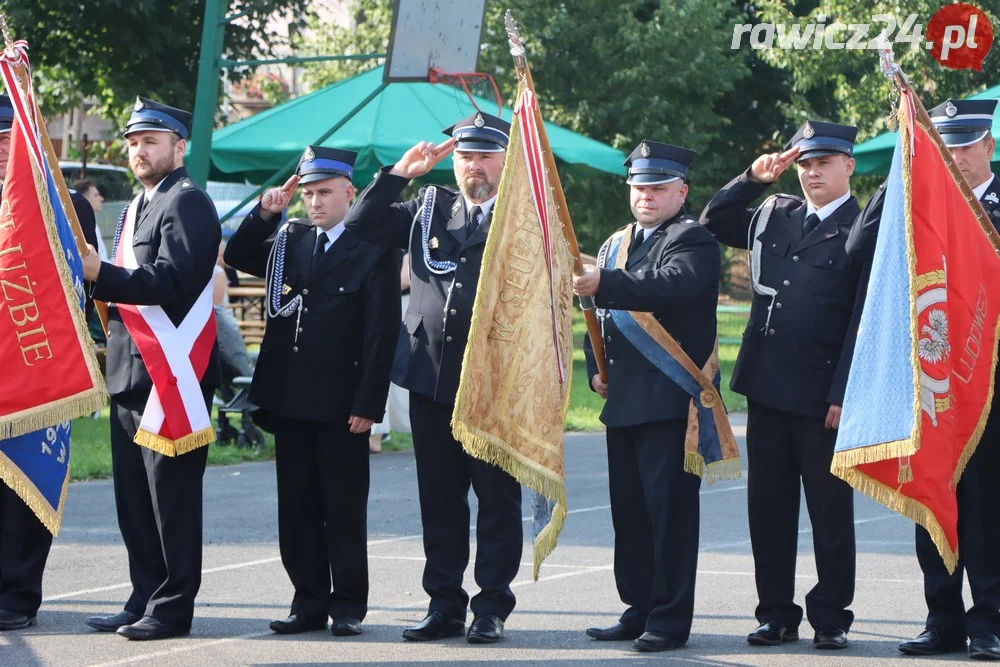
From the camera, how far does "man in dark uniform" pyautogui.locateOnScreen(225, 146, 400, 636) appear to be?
262 inches

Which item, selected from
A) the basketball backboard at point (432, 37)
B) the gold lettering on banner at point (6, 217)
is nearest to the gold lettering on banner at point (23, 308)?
the gold lettering on banner at point (6, 217)

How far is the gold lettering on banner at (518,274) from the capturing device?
20.0ft

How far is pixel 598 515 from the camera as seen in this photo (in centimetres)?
1027

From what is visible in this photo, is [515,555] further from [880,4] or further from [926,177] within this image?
[880,4]

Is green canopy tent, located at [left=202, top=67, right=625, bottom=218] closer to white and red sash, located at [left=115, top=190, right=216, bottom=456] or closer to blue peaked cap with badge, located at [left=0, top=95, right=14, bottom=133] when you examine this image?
blue peaked cap with badge, located at [left=0, top=95, right=14, bottom=133]

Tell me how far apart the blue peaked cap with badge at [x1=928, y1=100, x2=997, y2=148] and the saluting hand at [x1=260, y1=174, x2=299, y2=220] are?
9.03ft

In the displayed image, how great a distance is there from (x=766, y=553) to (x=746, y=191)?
154 centimetres

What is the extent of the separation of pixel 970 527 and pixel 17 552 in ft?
13.2

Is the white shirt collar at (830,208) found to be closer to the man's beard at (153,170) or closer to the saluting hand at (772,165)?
the saluting hand at (772,165)

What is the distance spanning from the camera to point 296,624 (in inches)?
261

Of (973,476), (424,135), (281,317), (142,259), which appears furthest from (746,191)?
(424,135)

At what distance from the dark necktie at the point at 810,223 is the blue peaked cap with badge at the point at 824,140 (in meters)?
0.25

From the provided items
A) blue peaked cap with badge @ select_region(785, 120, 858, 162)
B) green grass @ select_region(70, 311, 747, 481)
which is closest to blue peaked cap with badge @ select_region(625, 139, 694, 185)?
blue peaked cap with badge @ select_region(785, 120, 858, 162)

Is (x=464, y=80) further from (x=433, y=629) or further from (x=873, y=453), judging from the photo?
(x=873, y=453)
